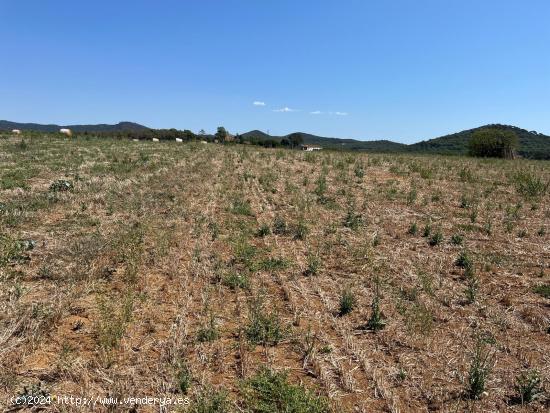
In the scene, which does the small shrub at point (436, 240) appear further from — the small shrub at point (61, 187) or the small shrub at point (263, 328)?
the small shrub at point (61, 187)

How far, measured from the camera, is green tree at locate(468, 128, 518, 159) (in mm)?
57719

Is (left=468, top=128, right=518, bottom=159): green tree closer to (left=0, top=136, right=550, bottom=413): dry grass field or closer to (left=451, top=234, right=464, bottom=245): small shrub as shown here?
(left=0, top=136, right=550, bottom=413): dry grass field

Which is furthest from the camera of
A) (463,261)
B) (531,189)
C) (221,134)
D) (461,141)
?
(461,141)

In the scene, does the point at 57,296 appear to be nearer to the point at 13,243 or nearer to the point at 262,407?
the point at 13,243

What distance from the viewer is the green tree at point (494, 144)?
189 feet

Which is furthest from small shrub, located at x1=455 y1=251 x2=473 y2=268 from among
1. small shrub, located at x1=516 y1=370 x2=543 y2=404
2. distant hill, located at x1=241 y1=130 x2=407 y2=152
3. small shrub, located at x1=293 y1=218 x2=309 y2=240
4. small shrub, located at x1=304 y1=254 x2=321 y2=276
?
distant hill, located at x1=241 y1=130 x2=407 y2=152

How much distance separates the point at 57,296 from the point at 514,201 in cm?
1505

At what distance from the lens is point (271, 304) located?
6344 mm

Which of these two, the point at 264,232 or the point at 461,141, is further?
the point at 461,141

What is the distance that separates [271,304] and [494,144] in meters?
61.7

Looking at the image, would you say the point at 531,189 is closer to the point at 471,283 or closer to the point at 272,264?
the point at 471,283

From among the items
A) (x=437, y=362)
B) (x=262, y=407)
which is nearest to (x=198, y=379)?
(x=262, y=407)

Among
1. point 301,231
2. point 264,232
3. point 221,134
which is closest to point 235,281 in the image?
point 264,232

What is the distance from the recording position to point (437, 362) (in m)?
4.94
